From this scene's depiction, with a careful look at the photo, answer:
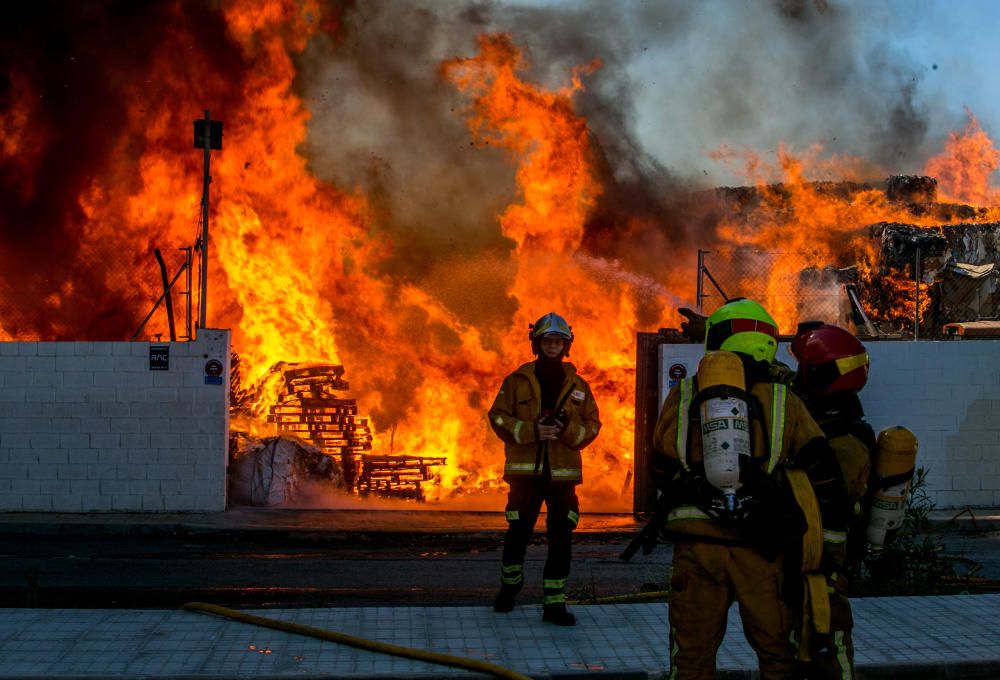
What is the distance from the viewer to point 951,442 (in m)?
11.9

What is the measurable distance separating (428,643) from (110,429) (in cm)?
695

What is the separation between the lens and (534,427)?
21.1 feet

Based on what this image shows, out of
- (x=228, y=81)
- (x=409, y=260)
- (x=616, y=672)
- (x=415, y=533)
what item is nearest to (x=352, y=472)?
(x=415, y=533)

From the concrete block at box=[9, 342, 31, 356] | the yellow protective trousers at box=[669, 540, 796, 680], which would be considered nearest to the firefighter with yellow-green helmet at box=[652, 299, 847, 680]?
the yellow protective trousers at box=[669, 540, 796, 680]

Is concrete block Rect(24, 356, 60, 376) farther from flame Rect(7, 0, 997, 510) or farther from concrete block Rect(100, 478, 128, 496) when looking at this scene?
flame Rect(7, 0, 997, 510)

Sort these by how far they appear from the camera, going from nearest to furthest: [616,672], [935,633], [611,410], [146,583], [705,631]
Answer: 1. [705,631]
2. [616,672]
3. [935,633]
4. [146,583]
5. [611,410]

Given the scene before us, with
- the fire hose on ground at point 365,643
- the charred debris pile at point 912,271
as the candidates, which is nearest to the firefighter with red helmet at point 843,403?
the fire hose on ground at point 365,643

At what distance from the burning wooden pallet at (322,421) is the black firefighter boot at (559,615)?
738 centimetres

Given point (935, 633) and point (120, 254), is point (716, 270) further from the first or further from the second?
point (935, 633)

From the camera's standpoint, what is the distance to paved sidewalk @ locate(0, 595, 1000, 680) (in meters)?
5.48

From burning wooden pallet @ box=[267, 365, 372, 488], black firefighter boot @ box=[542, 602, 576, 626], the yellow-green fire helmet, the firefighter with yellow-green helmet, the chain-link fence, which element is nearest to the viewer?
the firefighter with yellow-green helmet

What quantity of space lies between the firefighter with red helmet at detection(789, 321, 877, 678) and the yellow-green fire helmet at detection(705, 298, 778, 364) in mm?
324

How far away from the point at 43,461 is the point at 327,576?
15.6ft

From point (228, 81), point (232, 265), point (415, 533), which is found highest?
point (228, 81)
